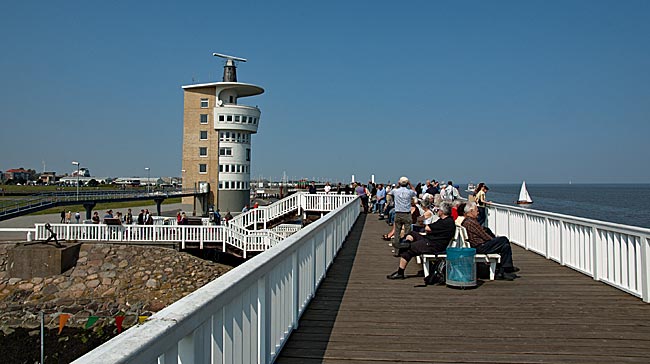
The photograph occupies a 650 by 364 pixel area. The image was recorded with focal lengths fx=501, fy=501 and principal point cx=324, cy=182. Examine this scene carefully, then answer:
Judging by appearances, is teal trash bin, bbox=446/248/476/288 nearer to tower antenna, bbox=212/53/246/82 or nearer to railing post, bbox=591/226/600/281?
railing post, bbox=591/226/600/281

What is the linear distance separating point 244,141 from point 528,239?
146ft

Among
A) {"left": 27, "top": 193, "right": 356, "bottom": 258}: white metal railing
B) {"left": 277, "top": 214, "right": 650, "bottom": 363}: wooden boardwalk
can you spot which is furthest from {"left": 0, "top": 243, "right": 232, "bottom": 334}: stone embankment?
{"left": 277, "top": 214, "right": 650, "bottom": 363}: wooden boardwalk

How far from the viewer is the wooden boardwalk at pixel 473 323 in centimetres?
441

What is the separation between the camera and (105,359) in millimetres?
1590

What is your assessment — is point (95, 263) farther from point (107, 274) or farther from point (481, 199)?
point (481, 199)

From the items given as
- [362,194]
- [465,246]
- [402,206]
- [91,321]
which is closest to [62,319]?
[91,321]

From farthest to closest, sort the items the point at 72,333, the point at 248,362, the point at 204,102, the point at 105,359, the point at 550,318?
the point at 204,102 → the point at 72,333 → the point at 550,318 → the point at 248,362 → the point at 105,359

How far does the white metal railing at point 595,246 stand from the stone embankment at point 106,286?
63.5ft

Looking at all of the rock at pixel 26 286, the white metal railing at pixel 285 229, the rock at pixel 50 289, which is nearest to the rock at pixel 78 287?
the rock at pixel 50 289

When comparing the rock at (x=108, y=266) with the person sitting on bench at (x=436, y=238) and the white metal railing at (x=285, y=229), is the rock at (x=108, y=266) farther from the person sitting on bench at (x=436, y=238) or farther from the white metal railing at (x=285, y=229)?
the person sitting on bench at (x=436, y=238)

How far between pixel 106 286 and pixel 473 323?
1000 inches

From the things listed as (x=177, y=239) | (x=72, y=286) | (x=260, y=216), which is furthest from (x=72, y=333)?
(x=260, y=216)

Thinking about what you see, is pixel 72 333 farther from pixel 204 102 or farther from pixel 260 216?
pixel 204 102

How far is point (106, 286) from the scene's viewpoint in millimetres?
26719
